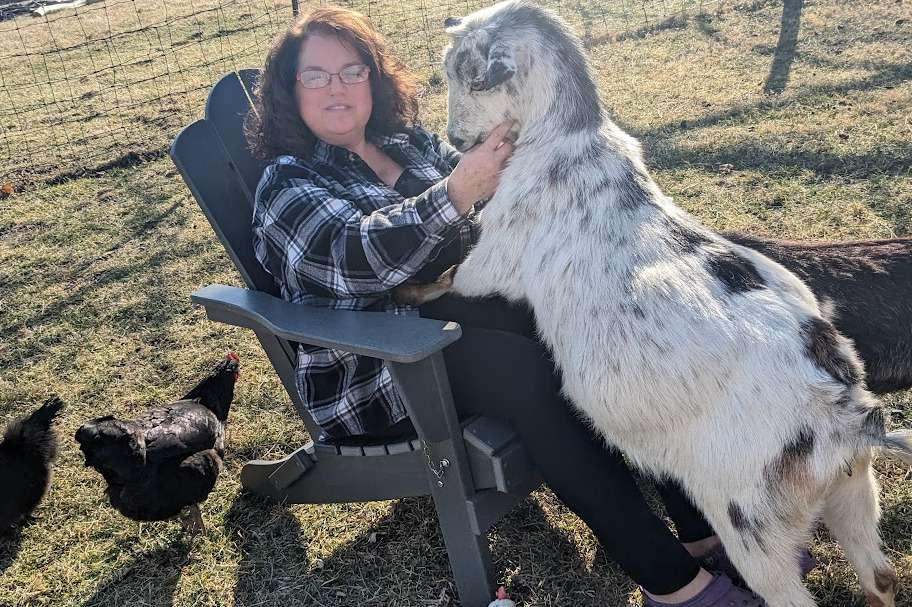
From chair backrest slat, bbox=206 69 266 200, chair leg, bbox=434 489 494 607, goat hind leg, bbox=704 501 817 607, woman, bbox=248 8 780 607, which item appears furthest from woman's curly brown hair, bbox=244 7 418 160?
goat hind leg, bbox=704 501 817 607

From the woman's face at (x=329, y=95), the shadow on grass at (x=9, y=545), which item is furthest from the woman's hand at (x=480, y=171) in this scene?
the shadow on grass at (x=9, y=545)

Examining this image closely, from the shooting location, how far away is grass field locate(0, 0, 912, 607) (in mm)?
2686

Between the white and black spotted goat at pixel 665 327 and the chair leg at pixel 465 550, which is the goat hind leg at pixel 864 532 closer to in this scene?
the white and black spotted goat at pixel 665 327

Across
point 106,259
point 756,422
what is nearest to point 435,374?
point 756,422

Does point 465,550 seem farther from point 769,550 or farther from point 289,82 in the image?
point 289,82

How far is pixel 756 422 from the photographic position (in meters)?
1.78

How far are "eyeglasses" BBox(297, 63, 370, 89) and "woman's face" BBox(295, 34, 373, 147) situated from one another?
11 mm

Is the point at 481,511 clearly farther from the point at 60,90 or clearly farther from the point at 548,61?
the point at 60,90

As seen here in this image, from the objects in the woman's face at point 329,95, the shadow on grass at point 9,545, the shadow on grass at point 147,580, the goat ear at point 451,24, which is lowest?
the shadow on grass at point 147,580

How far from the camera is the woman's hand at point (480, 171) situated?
2.22 m

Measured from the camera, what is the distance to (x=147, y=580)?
2764mm

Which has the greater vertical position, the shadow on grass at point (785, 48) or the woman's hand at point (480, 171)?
the woman's hand at point (480, 171)

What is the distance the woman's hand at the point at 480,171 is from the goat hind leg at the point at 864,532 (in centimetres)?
131

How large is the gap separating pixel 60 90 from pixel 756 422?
10417mm
